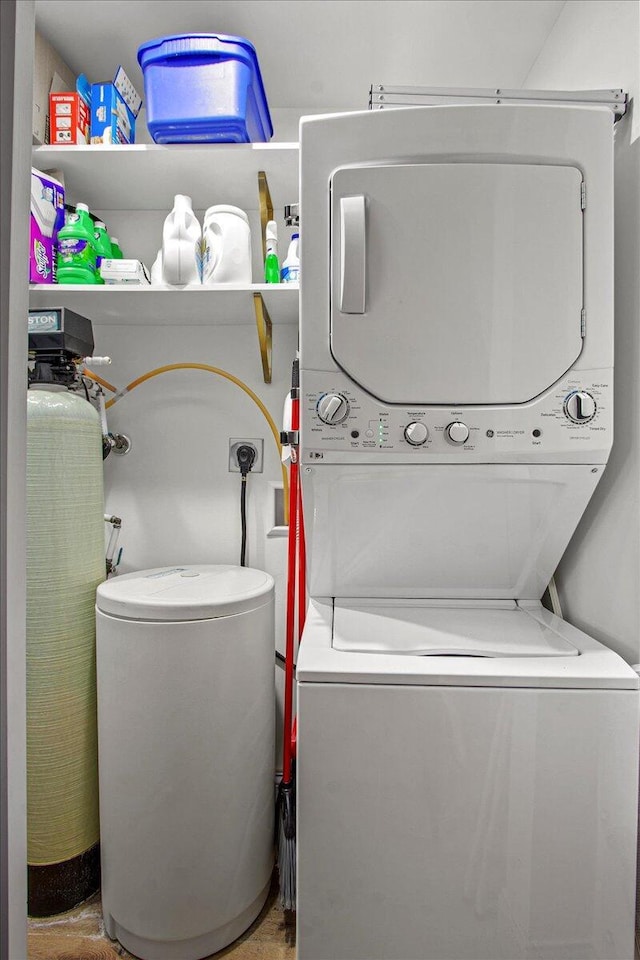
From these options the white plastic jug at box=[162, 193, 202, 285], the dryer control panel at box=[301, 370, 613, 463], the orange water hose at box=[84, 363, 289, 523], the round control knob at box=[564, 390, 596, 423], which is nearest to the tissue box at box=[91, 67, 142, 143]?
the white plastic jug at box=[162, 193, 202, 285]

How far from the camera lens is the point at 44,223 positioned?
5.00ft

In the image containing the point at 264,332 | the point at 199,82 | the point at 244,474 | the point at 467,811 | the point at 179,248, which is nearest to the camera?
the point at 467,811

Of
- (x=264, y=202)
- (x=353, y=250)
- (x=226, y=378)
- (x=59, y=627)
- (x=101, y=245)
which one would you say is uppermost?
(x=264, y=202)

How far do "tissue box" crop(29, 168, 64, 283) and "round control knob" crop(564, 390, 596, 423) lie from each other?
155 centimetres

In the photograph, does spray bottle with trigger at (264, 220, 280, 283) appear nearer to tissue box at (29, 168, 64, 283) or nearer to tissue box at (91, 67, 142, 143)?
tissue box at (91, 67, 142, 143)

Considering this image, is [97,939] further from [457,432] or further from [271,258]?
[271,258]

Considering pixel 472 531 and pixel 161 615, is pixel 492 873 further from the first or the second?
pixel 161 615

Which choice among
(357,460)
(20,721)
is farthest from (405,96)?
(20,721)

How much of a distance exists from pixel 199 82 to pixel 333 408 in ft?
3.64

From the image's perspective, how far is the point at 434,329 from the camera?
40.8 inches

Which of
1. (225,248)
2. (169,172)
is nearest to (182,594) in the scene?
(225,248)

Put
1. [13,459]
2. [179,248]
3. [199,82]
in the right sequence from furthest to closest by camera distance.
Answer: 1. [179,248]
2. [199,82]
3. [13,459]

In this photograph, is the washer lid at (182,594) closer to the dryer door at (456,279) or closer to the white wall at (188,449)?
the white wall at (188,449)

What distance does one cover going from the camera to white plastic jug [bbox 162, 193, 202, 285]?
1.51 meters
